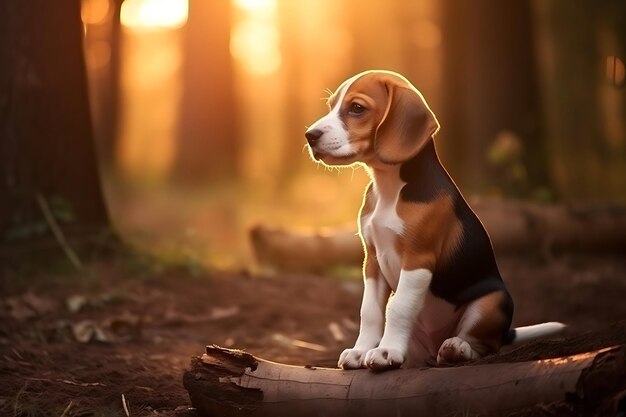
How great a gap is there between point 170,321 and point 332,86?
2999 centimetres

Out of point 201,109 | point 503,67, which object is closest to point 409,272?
point 503,67

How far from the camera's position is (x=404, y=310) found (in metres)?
4.03

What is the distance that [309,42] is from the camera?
36.7 meters

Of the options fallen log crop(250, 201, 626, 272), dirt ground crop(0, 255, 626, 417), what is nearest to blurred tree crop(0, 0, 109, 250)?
dirt ground crop(0, 255, 626, 417)

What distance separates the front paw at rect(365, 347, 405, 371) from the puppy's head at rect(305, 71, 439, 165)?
2.85 ft

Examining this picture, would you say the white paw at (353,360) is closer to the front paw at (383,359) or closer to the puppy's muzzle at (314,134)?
the front paw at (383,359)

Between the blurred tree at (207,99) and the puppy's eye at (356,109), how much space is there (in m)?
15.1

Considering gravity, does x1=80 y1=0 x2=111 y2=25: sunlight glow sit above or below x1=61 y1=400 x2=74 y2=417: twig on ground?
above

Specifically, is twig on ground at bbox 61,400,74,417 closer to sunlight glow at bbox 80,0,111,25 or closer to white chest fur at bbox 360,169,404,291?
white chest fur at bbox 360,169,404,291

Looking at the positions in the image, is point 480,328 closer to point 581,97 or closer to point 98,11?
point 581,97

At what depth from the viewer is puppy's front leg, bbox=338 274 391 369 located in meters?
4.19

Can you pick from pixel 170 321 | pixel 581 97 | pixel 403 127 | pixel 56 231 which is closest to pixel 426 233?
pixel 403 127

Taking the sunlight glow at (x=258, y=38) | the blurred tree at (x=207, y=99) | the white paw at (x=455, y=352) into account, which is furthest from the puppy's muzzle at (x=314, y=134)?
the sunlight glow at (x=258, y=38)

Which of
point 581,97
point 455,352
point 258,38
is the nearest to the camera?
point 455,352
